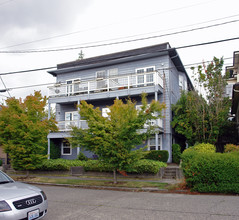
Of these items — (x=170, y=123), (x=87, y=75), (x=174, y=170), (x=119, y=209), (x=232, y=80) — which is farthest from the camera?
(x=232, y=80)

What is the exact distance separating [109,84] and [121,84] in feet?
3.20

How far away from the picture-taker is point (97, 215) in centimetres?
693

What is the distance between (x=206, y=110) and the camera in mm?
17828

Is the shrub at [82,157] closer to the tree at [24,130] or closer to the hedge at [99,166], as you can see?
the hedge at [99,166]

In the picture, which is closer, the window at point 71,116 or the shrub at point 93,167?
the shrub at point 93,167

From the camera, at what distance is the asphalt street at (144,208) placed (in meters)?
6.76

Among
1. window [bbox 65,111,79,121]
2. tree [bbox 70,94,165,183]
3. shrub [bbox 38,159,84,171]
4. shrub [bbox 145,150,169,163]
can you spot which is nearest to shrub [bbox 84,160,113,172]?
shrub [bbox 38,159,84,171]

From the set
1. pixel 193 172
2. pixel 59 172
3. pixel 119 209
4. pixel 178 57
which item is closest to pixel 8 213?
pixel 119 209

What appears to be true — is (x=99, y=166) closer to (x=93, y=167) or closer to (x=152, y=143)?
(x=93, y=167)

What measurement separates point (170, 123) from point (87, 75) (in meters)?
9.16

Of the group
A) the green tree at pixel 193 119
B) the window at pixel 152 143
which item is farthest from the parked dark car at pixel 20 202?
the window at pixel 152 143

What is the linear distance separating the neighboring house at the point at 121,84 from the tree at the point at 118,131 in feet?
18.6

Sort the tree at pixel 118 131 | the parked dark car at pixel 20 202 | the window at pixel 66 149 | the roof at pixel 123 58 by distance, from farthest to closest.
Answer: the window at pixel 66 149, the roof at pixel 123 58, the tree at pixel 118 131, the parked dark car at pixel 20 202

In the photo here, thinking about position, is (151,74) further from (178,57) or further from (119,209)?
(119,209)
